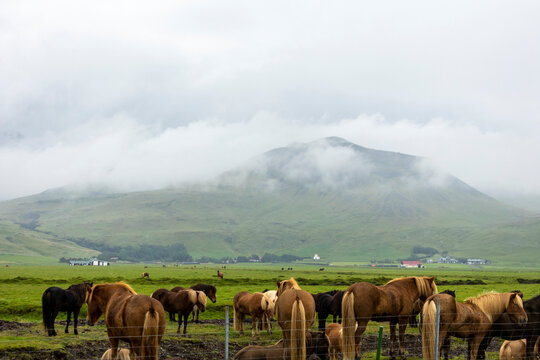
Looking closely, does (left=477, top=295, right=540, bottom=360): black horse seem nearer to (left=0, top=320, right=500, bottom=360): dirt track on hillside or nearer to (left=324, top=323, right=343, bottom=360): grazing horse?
(left=0, top=320, right=500, bottom=360): dirt track on hillside

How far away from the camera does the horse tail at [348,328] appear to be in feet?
51.2

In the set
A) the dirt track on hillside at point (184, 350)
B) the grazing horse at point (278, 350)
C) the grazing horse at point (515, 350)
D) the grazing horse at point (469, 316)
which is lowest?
the dirt track on hillside at point (184, 350)

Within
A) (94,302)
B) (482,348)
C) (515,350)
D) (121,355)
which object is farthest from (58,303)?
(515,350)

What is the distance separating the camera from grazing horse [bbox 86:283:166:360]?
42.7 feet

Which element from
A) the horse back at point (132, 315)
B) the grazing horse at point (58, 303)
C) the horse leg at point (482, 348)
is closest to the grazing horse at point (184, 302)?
the grazing horse at point (58, 303)

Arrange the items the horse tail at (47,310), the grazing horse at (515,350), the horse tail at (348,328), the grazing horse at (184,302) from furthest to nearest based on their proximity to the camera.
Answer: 1. the grazing horse at (184,302)
2. the horse tail at (47,310)
3. the grazing horse at (515,350)
4. the horse tail at (348,328)

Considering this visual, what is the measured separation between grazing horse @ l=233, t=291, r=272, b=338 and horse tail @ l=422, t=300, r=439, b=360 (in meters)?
12.5

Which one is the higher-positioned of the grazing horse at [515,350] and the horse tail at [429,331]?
the horse tail at [429,331]

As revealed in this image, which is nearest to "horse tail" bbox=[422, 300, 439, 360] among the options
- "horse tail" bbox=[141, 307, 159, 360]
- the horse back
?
the horse back

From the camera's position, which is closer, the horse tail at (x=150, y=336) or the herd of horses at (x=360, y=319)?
the horse tail at (x=150, y=336)

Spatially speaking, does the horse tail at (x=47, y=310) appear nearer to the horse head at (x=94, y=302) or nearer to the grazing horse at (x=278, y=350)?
the horse head at (x=94, y=302)

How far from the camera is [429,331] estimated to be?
14.6 m

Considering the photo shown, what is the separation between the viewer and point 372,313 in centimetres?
1656

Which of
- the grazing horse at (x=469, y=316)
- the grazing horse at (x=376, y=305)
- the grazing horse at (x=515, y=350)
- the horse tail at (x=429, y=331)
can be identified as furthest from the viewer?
the grazing horse at (x=515, y=350)
